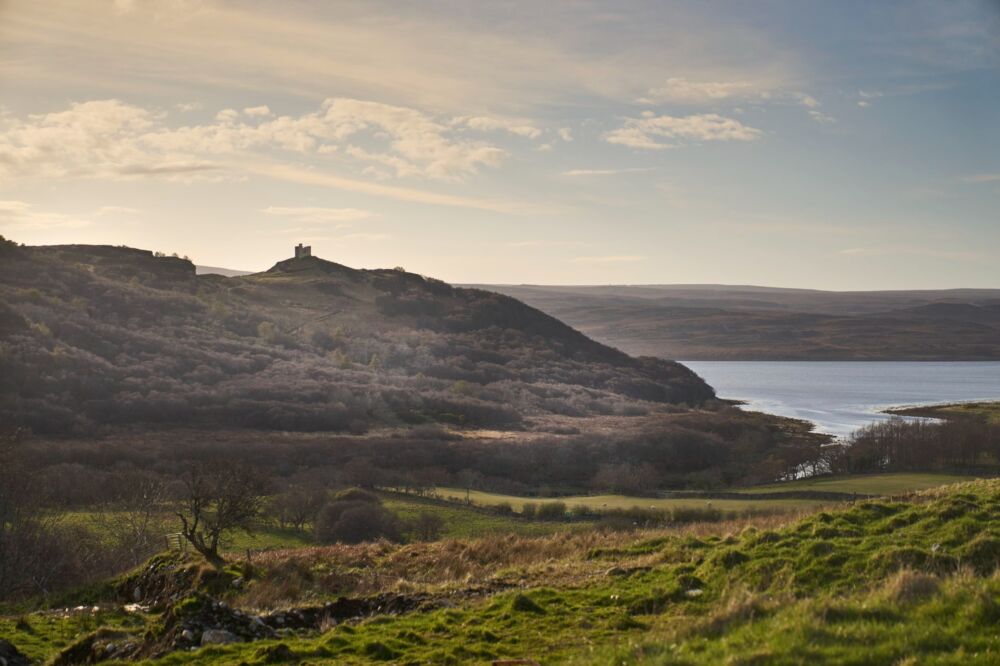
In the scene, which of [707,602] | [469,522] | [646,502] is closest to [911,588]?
[707,602]

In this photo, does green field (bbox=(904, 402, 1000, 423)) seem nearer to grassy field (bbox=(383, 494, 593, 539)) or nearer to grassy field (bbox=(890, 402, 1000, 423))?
grassy field (bbox=(890, 402, 1000, 423))

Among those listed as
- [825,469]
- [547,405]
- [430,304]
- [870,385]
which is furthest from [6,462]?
[870,385]

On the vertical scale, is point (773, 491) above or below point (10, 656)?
below

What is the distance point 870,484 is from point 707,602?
44.0 metres

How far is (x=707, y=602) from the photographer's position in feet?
42.2

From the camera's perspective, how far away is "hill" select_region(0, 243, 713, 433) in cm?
9256

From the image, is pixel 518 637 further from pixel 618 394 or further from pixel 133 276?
pixel 133 276

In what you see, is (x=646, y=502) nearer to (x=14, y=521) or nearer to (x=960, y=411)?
(x=14, y=521)

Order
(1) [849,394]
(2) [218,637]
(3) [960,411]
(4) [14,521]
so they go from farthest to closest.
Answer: (1) [849,394] < (3) [960,411] < (4) [14,521] < (2) [218,637]

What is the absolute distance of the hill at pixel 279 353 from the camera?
9256cm

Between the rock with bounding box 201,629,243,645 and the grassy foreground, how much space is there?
39cm

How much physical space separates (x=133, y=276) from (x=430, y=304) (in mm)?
62192

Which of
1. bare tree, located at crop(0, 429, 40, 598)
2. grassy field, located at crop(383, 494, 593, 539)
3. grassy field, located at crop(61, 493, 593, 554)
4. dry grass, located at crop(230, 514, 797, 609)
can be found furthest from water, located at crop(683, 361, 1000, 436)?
bare tree, located at crop(0, 429, 40, 598)

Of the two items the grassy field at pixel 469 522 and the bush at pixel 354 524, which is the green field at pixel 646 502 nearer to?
the grassy field at pixel 469 522
